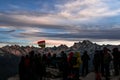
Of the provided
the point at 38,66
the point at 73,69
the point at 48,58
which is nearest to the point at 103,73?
the point at 73,69

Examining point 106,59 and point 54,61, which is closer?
point 106,59

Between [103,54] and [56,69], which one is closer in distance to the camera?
[103,54]

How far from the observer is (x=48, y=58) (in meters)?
43.9

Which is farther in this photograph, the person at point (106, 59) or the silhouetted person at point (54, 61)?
the silhouetted person at point (54, 61)

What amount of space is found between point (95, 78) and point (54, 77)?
7.51 meters

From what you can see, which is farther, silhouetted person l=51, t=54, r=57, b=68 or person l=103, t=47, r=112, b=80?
silhouetted person l=51, t=54, r=57, b=68

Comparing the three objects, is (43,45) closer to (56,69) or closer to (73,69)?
(73,69)

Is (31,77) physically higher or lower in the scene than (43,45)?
lower

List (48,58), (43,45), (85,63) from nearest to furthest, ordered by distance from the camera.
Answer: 1. (43,45)
2. (85,63)
3. (48,58)

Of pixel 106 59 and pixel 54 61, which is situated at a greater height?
pixel 106 59

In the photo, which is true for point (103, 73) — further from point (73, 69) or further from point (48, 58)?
point (48, 58)

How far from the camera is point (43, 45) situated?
107ft

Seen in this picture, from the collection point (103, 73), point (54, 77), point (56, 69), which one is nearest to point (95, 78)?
point (103, 73)

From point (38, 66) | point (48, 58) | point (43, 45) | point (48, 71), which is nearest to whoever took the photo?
point (38, 66)
